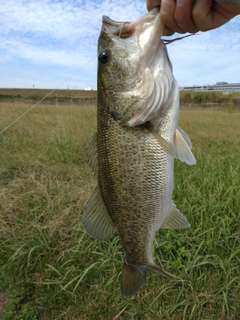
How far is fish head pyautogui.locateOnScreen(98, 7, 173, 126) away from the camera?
4.41 feet

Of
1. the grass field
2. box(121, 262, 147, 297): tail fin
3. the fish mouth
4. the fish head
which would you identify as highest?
the fish mouth

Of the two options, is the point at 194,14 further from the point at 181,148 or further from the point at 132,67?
the point at 181,148

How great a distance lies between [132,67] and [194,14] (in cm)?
39

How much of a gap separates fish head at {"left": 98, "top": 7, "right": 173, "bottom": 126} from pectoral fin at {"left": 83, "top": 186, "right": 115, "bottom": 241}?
0.47 m

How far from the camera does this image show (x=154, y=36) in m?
1.30

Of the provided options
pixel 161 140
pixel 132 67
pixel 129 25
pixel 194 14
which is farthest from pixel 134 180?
pixel 194 14

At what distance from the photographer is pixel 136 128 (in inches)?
56.0

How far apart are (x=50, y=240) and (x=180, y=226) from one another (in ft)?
6.19

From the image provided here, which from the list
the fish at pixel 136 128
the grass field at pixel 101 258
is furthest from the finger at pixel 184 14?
the grass field at pixel 101 258

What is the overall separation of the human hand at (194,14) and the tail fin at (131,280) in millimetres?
1257

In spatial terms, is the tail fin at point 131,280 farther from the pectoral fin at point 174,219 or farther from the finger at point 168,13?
the finger at point 168,13

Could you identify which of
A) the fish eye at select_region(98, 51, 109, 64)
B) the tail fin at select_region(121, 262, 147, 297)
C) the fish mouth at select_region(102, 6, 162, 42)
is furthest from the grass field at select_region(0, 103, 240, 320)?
the fish mouth at select_region(102, 6, 162, 42)

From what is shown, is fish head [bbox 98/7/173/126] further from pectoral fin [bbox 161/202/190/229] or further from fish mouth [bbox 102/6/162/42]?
pectoral fin [bbox 161/202/190/229]

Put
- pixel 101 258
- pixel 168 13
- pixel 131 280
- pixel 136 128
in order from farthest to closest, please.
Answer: pixel 101 258 < pixel 131 280 < pixel 136 128 < pixel 168 13
